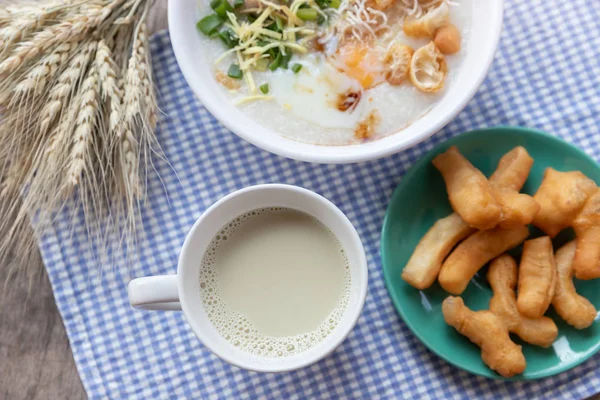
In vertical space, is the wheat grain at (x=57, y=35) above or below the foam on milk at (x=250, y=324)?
above

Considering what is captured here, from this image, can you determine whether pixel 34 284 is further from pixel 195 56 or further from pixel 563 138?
pixel 563 138

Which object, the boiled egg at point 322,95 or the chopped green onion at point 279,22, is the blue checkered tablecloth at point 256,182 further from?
the chopped green onion at point 279,22

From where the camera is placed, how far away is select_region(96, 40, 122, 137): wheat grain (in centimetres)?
138

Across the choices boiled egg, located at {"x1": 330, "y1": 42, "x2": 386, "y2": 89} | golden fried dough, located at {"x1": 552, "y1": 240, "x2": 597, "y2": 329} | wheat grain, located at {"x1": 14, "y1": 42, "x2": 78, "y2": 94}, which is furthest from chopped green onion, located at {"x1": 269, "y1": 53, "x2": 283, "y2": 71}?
golden fried dough, located at {"x1": 552, "y1": 240, "x2": 597, "y2": 329}

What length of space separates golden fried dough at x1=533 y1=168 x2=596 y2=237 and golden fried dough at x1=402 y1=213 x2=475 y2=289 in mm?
Result: 147

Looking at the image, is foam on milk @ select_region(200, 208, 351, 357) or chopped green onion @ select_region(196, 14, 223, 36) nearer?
foam on milk @ select_region(200, 208, 351, 357)

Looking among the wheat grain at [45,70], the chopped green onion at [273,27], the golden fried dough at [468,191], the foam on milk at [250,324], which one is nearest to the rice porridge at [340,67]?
the chopped green onion at [273,27]

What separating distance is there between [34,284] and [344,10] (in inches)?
36.3

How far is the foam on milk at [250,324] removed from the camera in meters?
1.24

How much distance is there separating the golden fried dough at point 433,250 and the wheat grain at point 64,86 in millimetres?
800

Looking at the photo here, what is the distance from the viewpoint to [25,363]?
1.50 meters

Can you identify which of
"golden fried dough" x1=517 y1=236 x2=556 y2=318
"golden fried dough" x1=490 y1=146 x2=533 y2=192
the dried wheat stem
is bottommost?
"golden fried dough" x1=517 y1=236 x2=556 y2=318

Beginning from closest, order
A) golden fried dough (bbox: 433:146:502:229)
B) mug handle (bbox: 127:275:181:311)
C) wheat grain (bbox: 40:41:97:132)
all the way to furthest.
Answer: mug handle (bbox: 127:275:181:311) → golden fried dough (bbox: 433:146:502:229) → wheat grain (bbox: 40:41:97:132)

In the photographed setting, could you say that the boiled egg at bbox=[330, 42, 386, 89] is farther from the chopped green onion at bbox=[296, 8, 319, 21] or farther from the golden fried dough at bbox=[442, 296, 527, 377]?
the golden fried dough at bbox=[442, 296, 527, 377]
